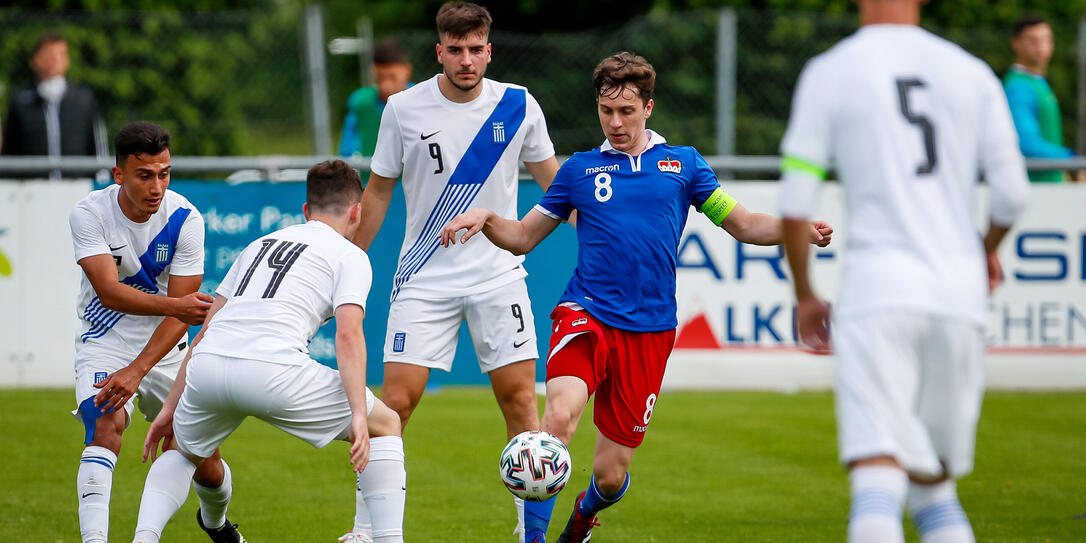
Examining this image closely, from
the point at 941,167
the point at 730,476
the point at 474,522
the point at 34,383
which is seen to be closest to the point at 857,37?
the point at 941,167

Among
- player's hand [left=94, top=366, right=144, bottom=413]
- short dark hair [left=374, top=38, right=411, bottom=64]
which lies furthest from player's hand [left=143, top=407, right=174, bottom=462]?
short dark hair [left=374, top=38, right=411, bottom=64]

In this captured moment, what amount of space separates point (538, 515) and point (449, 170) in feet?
5.64

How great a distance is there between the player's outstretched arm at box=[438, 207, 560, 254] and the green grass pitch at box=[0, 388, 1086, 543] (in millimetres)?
1479

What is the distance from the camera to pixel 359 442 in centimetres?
471

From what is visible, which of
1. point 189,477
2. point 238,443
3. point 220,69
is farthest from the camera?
point 220,69

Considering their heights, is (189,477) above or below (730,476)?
above

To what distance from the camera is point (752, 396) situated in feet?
35.6

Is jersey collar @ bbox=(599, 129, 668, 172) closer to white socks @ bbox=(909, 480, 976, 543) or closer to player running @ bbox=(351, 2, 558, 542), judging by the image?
player running @ bbox=(351, 2, 558, 542)

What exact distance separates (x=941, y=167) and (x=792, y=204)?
1.41ft

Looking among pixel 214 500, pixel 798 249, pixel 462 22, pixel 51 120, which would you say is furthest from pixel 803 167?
pixel 51 120

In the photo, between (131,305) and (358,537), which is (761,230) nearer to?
(358,537)

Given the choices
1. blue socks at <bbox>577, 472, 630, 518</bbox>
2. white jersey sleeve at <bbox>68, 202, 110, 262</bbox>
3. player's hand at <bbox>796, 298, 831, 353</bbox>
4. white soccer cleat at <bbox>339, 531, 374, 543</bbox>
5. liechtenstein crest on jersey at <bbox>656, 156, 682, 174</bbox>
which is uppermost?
liechtenstein crest on jersey at <bbox>656, 156, 682, 174</bbox>

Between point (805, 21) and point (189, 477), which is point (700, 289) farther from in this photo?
point (189, 477)

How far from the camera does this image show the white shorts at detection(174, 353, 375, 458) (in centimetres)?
484
